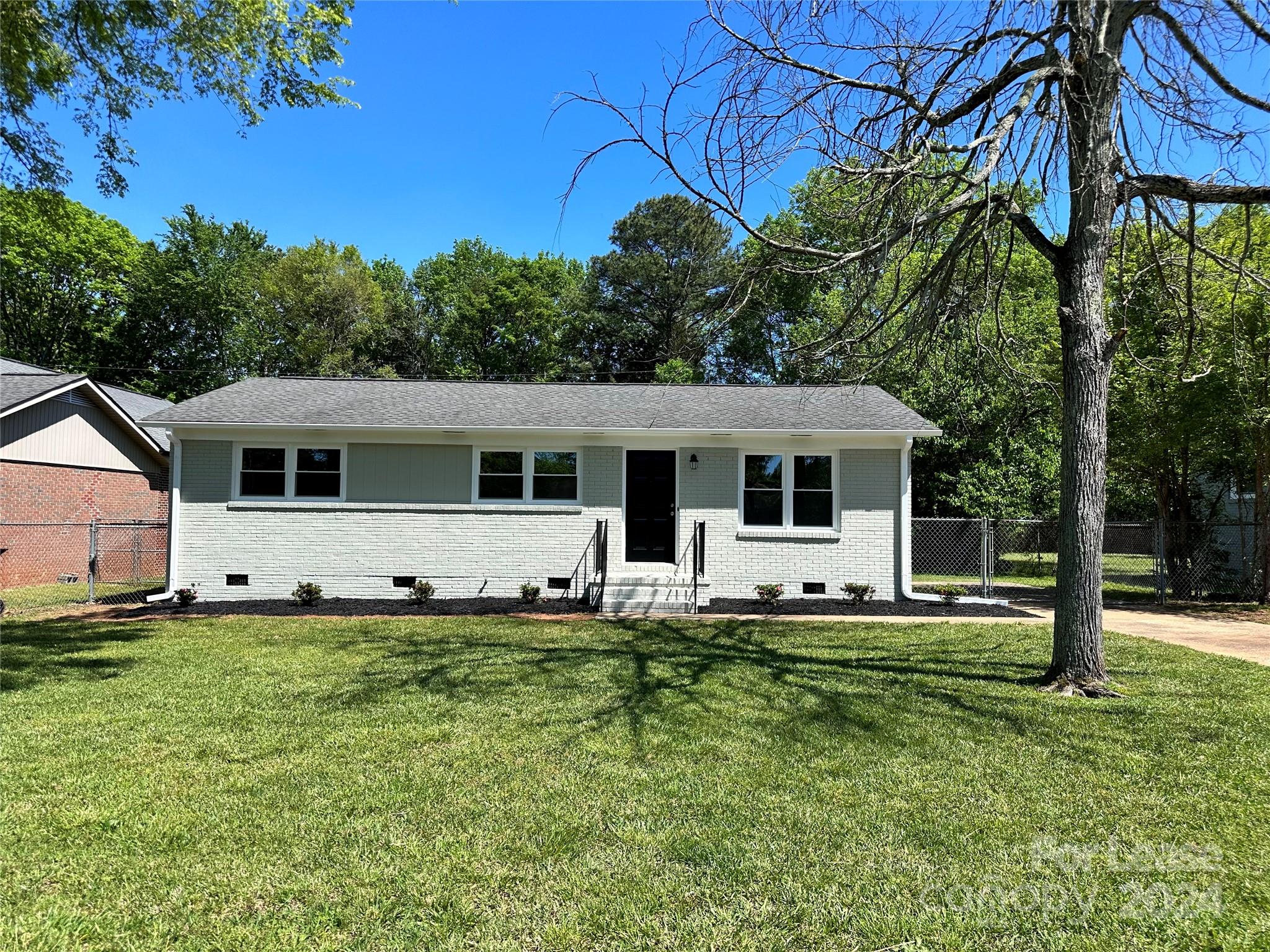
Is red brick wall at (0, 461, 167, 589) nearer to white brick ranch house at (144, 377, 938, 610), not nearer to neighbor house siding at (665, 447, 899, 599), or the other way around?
white brick ranch house at (144, 377, 938, 610)

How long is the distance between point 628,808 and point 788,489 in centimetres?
867

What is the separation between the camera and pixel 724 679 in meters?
6.44

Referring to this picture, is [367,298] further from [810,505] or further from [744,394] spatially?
[810,505]

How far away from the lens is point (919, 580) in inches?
640

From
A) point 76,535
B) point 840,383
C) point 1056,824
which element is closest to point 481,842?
point 1056,824

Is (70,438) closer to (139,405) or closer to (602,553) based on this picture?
(139,405)

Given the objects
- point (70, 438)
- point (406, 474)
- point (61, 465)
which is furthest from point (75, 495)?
point (406, 474)

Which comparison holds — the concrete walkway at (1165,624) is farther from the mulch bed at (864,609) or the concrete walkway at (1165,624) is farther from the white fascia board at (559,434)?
the white fascia board at (559,434)

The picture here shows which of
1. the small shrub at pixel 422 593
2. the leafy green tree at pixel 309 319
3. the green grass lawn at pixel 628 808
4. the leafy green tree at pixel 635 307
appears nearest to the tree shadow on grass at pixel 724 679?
the green grass lawn at pixel 628 808

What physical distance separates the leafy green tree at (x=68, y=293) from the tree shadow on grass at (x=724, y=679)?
3121 centimetres

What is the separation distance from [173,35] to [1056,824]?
11487mm

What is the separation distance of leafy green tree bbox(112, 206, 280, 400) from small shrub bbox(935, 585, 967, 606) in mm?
32654

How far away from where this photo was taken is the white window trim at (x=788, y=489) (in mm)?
11633

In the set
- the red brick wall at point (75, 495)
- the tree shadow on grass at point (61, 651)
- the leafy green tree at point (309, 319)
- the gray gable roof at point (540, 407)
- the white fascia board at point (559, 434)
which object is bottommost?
the tree shadow on grass at point (61, 651)
